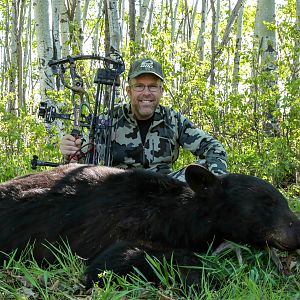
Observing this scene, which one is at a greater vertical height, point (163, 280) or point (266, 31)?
point (266, 31)

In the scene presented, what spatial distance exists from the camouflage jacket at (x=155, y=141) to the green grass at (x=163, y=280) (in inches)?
90.0

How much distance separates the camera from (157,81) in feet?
19.4

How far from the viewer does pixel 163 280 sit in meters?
3.04

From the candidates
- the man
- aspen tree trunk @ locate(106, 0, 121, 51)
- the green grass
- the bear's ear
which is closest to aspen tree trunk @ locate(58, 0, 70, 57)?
aspen tree trunk @ locate(106, 0, 121, 51)

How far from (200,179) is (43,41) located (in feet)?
23.8

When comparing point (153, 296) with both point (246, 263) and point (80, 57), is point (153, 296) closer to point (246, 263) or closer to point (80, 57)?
point (246, 263)

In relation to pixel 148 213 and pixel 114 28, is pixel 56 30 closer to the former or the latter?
pixel 114 28

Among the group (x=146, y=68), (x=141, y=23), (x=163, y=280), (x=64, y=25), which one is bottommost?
(x=163, y=280)

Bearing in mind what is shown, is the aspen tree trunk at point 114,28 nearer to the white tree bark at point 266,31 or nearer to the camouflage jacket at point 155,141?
the camouflage jacket at point 155,141

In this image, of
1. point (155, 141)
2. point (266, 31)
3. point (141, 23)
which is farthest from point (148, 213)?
point (141, 23)

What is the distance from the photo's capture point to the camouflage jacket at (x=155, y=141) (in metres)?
5.88

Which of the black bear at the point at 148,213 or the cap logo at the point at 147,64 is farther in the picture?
the cap logo at the point at 147,64

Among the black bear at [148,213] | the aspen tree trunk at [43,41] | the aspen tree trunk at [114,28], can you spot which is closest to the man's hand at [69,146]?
the black bear at [148,213]

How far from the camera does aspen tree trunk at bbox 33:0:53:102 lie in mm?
10102
